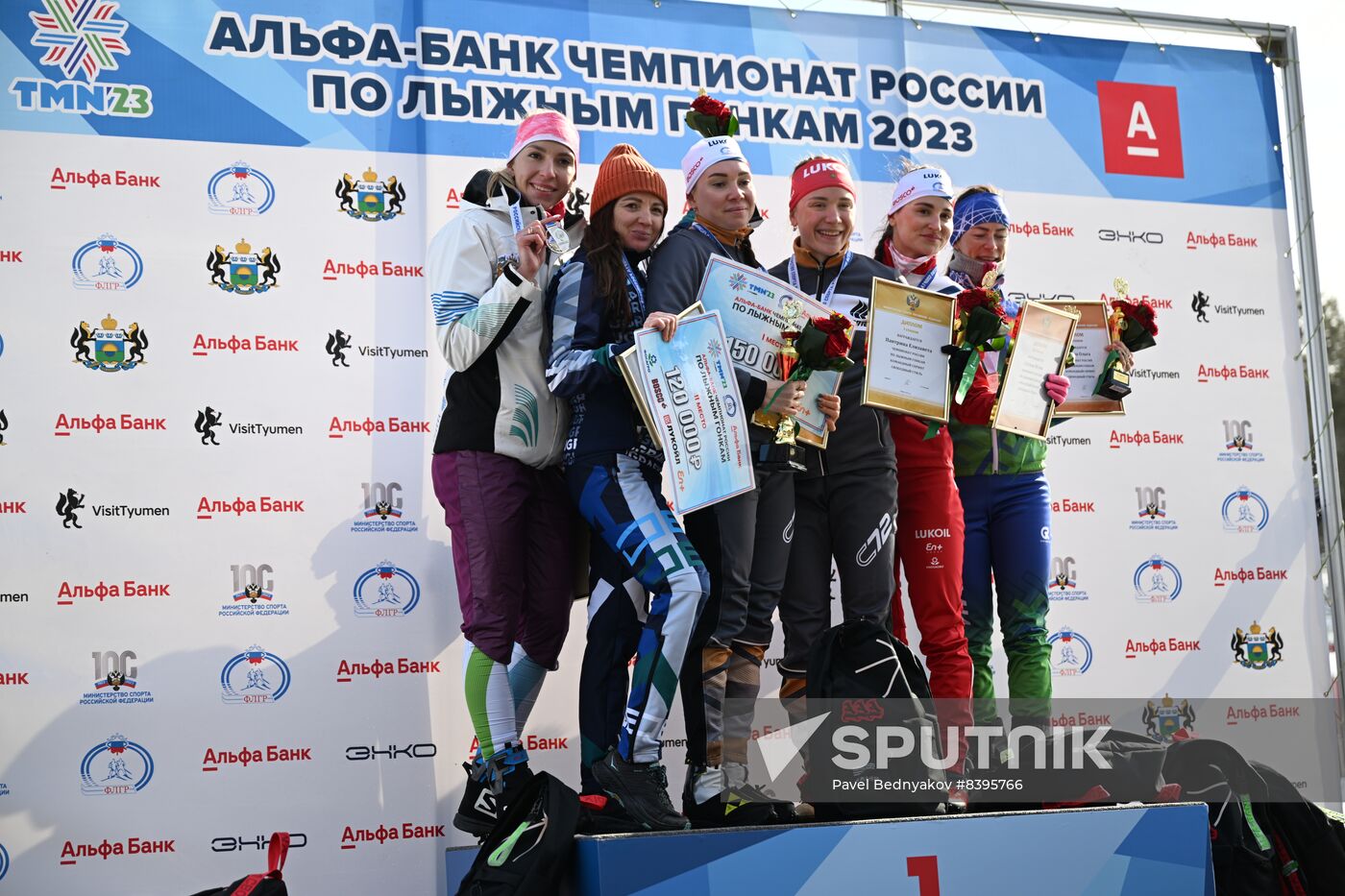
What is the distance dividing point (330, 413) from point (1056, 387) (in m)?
2.61

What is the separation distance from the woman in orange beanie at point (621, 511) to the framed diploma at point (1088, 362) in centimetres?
169

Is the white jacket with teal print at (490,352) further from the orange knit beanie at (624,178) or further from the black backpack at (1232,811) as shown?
the black backpack at (1232,811)

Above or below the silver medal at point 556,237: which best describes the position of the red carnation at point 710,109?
above

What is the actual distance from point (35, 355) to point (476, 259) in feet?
5.62

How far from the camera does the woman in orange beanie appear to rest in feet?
11.8

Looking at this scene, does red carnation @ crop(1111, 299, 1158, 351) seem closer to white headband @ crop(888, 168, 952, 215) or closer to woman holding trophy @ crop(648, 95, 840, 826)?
white headband @ crop(888, 168, 952, 215)

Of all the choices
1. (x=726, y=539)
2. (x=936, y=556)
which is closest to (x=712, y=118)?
(x=726, y=539)

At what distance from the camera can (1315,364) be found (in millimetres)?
5941

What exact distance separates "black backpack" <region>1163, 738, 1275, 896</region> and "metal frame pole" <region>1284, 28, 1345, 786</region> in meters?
1.84

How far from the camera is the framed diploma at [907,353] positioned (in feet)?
13.8

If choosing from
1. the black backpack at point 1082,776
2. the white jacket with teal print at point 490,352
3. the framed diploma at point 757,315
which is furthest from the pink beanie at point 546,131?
the black backpack at point 1082,776

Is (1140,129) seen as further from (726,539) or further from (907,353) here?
(726,539)

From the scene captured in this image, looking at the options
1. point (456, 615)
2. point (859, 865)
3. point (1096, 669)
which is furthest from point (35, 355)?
point (1096, 669)

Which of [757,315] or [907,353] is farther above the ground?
[757,315]
